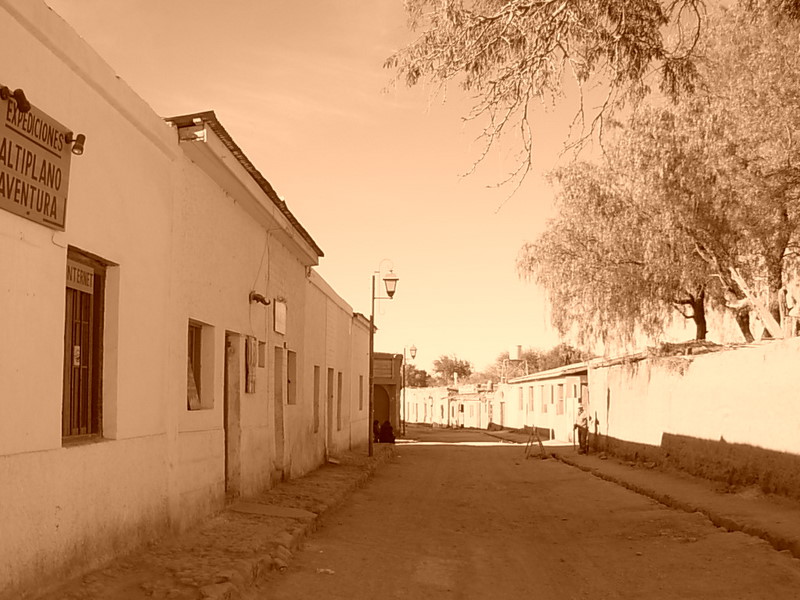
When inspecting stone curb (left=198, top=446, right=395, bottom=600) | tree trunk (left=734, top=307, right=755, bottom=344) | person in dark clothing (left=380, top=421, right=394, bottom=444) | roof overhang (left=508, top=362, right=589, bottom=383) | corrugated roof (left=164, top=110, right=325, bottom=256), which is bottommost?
person in dark clothing (left=380, top=421, right=394, bottom=444)

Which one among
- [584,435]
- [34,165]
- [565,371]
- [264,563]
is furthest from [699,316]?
[34,165]

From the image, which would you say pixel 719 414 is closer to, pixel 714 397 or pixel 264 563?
pixel 714 397

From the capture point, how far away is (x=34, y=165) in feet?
19.7

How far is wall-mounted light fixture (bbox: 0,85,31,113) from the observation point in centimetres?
A: 556

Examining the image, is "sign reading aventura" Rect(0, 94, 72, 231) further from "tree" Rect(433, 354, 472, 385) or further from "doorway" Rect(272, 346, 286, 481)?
"tree" Rect(433, 354, 472, 385)

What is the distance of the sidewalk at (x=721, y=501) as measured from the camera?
10.5m

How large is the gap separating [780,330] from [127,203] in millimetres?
16859

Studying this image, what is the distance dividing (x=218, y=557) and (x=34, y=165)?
3.79 m

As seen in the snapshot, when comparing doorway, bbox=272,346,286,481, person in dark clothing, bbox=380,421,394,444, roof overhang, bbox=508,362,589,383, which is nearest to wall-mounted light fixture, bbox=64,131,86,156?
doorway, bbox=272,346,286,481

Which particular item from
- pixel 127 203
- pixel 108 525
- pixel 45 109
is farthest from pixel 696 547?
pixel 45 109

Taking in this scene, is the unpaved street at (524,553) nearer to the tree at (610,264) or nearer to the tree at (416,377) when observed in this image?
the tree at (610,264)

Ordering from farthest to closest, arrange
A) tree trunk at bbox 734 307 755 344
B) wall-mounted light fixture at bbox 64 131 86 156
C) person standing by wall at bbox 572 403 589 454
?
person standing by wall at bbox 572 403 589 454, tree trunk at bbox 734 307 755 344, wall-mounted light fixture at bbox 64 131 86 156

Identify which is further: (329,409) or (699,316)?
(699,316)

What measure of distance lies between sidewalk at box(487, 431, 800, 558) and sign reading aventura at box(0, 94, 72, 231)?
7.63 metres
